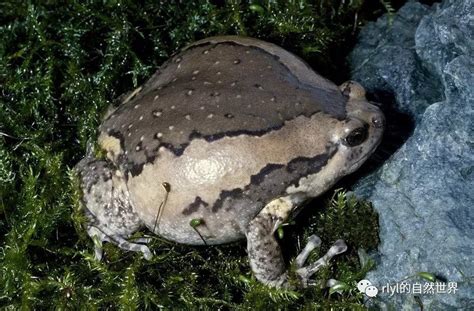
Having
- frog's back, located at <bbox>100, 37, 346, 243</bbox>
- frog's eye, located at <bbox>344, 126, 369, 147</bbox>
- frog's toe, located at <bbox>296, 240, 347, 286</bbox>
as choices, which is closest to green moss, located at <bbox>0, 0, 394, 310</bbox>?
frog's toe, located at <bbox>296, 240, 347, 286</bbox>

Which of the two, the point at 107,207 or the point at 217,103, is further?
the point at 107,207

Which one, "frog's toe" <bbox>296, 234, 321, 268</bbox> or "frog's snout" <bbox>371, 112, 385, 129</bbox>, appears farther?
"frog's toe" <bbox>296, 234, 321, 268</bbox>

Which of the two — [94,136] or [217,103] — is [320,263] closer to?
[217,103]

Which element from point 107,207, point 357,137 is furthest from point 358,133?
point 107,207

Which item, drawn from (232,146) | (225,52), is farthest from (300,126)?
(225,52)

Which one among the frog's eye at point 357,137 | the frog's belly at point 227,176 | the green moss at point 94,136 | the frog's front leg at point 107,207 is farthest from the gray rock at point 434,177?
the frog's front leg at point 107,207

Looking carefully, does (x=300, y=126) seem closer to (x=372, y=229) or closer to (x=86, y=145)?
(x=372, y=229)

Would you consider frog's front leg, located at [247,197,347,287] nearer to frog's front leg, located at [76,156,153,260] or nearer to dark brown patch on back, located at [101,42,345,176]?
dark brown patch on back, located at [101,42,345,176]

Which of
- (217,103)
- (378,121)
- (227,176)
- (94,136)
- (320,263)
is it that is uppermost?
(217,103)
